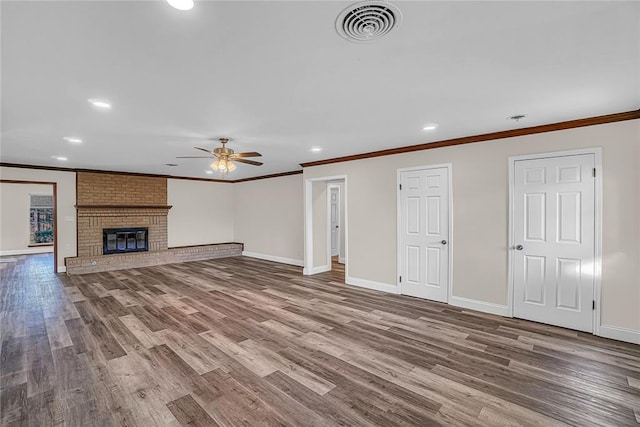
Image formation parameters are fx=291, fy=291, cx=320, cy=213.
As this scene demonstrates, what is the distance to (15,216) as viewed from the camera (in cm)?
930

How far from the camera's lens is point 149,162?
5992 mm

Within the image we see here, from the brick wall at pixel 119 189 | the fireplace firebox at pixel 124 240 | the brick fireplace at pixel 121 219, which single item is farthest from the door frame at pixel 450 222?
the fireplace firebox at pixel 124 240

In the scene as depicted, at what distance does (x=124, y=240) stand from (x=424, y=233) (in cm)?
733

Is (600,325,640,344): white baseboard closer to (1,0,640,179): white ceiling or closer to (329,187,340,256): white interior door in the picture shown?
(1,0,640,179): white ceiling

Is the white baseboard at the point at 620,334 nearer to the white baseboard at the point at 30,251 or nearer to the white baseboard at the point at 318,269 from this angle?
the white baseboard at the point at 318,269

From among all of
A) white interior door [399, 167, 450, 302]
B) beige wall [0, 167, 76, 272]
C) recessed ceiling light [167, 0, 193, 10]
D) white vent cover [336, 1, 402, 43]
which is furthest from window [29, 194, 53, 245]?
white vent cover [336, 1, 402, 43]

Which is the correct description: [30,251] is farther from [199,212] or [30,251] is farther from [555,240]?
[555,240]

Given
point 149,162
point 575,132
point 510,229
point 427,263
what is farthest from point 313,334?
point 149,162

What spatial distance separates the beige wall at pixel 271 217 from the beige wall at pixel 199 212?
313 mm

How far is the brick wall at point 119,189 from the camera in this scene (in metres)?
6.96

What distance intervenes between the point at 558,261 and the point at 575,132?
4.98 feet

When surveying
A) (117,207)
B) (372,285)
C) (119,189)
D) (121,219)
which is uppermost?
(119,189)

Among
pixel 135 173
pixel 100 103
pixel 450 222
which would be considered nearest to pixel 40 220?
pixel 135 173

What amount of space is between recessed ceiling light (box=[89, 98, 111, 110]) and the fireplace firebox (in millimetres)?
5611
